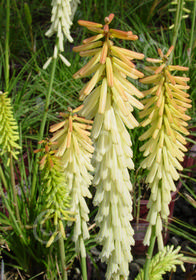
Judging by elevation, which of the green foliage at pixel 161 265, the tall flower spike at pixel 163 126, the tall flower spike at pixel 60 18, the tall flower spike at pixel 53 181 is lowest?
the green foliage at pixel 161 265

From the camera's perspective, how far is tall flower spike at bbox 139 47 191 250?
0.97 m

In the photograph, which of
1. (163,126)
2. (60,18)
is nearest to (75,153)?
(163,126)

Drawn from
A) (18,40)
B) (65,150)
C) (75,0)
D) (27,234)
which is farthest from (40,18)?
(65,150)

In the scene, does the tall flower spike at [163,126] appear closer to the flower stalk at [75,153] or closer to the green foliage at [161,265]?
the flower stalk at [75,153]

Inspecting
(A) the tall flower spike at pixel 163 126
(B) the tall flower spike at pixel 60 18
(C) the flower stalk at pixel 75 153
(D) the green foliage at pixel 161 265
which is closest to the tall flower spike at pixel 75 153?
(C) the flower stalk at pixel 75 153

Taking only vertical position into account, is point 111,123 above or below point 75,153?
above

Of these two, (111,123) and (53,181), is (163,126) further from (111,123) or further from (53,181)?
(53,181)

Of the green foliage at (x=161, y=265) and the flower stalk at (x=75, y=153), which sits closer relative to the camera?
the flower stalk at (x=75, y=153)

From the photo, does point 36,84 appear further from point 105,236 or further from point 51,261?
point 105,236

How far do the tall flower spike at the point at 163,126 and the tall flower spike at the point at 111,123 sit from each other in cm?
7

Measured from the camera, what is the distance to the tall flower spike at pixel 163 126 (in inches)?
38.3

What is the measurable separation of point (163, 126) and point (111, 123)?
0.63 ft

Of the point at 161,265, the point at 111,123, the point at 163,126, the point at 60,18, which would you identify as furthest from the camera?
the point at 161,265

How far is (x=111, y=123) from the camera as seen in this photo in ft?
3.01
